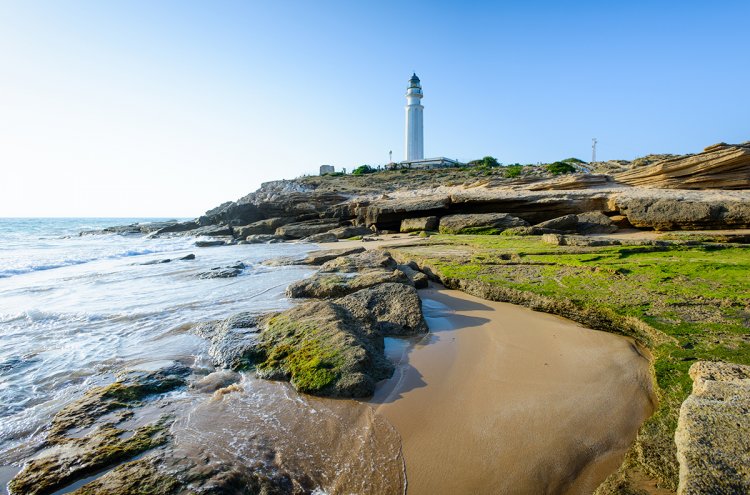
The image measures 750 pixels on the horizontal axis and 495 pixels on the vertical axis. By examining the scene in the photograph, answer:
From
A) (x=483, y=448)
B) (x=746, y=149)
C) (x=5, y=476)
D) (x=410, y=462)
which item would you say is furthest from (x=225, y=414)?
(x=746, y=149)

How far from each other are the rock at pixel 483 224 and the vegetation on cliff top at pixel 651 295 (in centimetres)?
728

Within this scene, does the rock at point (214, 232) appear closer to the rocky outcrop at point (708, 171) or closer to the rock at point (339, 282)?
the rock at point (339, 282)

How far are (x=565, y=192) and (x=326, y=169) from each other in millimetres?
50815

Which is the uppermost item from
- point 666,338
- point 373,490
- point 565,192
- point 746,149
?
point 746,149

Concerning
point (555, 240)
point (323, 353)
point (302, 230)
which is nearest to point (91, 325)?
point (323, 353)

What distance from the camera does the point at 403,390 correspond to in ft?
11.0

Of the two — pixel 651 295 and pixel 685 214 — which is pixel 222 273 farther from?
pixel 685 214

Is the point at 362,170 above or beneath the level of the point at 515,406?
above

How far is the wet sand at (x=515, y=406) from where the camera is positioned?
234cm

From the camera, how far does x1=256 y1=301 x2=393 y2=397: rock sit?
329cm

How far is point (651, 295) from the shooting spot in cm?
481

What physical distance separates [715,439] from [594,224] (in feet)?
45.8

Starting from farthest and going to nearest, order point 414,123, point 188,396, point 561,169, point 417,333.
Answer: point 414,123, point 561,169, point 417,333, point 188,396

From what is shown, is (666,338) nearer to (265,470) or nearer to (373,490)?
(373,490)
